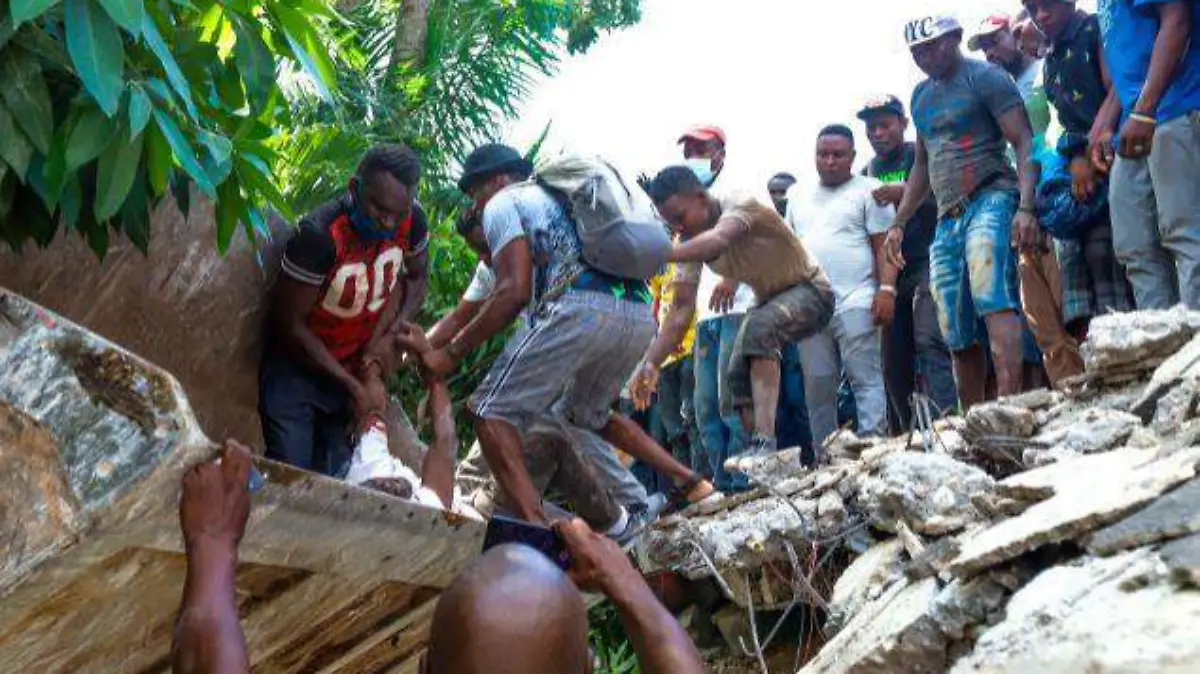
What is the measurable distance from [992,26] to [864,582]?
9.67ft

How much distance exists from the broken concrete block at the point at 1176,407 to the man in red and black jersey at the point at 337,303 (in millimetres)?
2499

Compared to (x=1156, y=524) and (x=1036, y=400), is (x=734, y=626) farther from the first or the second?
(x=1156, y=524)

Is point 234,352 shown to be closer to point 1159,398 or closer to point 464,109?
point 1159,398

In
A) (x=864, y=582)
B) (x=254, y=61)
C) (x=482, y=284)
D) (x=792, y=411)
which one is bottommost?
(x=864, y=582)

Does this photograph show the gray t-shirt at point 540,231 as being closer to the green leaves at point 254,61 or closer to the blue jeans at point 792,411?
the green leaves at point 254,61

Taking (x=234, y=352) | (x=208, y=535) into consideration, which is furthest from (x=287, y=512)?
(x=234, y=352)

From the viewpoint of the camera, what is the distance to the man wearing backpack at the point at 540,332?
5590 mm

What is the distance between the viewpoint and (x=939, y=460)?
5.76 meters

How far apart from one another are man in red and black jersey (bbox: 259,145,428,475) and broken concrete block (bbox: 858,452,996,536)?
1966 mm

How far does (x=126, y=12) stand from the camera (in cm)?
253

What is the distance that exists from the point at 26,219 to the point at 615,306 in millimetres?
2869

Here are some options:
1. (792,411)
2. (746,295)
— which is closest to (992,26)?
(746,295)

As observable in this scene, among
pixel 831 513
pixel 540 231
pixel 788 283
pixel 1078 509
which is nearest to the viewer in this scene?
pixel 1078 509

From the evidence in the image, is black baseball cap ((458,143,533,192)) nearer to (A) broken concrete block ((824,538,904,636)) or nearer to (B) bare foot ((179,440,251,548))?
(A) broken concrete block ((824,538,904,636))
